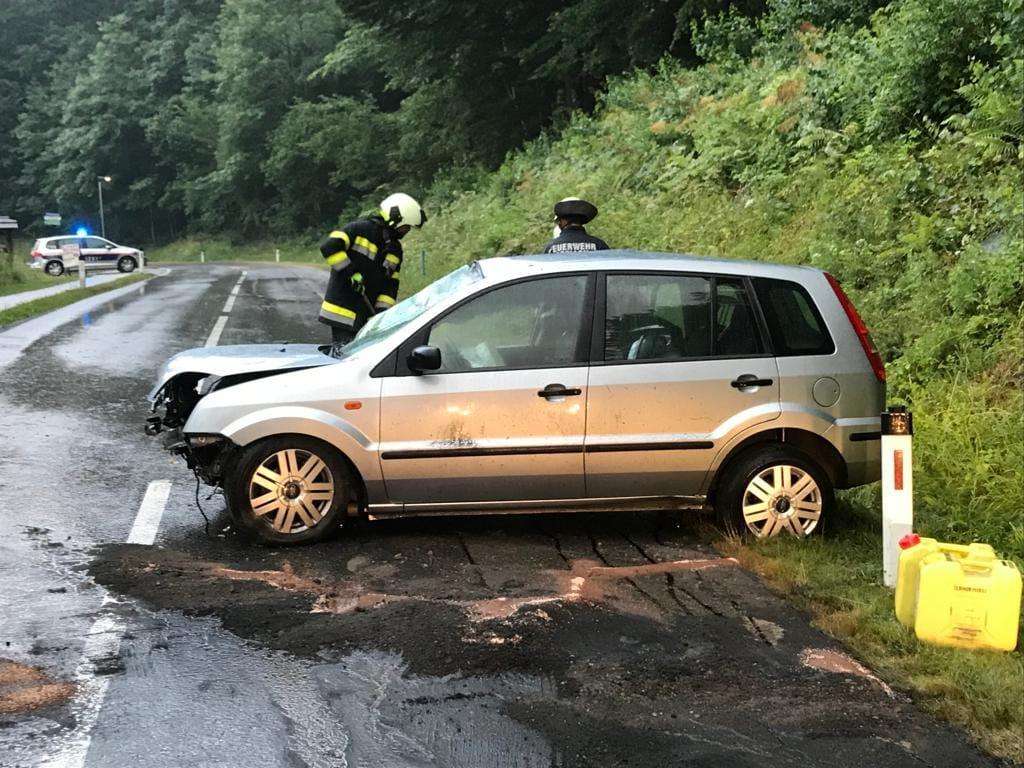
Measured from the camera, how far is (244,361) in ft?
20.0

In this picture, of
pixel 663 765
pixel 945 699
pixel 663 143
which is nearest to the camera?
pixel 663 765

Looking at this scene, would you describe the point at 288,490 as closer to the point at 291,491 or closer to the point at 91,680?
the point at 291,491

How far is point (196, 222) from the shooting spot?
235 feet

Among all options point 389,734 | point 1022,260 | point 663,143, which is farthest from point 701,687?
point 663,143

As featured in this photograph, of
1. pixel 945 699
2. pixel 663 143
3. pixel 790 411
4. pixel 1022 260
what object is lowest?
pixel 945 699

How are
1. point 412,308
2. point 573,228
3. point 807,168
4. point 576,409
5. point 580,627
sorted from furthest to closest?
1. point 807,168
2. point 573,228
3. point 412,308
4. point 576,409
5. point 580,627

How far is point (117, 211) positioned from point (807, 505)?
77.9 m

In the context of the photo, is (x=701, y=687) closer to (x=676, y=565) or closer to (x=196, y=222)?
(x=676, y=565)

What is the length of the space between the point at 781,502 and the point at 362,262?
431 centimetres

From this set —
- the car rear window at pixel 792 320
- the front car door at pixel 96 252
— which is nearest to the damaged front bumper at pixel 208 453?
the car rear window at pixel 792 320

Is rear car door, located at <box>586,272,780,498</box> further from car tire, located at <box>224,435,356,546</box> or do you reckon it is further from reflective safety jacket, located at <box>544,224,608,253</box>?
reflective safety jacket, located at <box>544,224,608,253</box>

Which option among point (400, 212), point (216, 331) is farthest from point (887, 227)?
point (216, 331)

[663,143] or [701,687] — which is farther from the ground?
[663,143]

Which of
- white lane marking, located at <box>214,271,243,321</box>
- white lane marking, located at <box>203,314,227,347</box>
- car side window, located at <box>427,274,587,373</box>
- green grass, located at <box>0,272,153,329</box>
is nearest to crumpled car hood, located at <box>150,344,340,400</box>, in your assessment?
car side window, located at <box>427,274,587,373</box>
